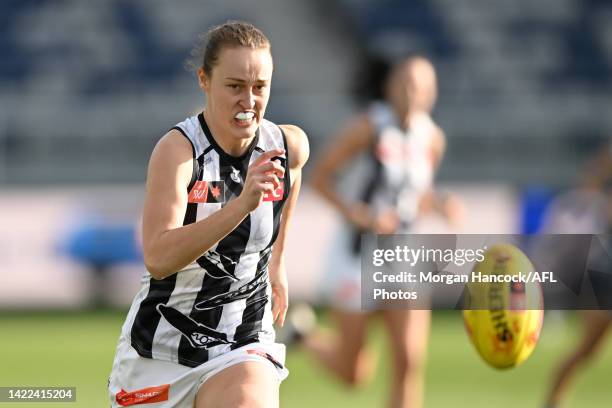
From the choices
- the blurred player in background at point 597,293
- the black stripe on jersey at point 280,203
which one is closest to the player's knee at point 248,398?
the black stripe on jersey at point 280,203

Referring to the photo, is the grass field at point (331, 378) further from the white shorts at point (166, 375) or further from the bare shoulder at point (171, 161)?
the bare shoulder at point (171, 161)

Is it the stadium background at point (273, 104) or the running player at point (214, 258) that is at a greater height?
the stadium background at point (273, 104)

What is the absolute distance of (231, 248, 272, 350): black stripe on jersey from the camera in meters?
4.43

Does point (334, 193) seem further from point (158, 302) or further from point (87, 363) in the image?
point (87, 363)

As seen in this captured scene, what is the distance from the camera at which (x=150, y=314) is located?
14.5 feet

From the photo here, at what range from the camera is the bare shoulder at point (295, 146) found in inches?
180

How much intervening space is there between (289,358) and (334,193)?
4.68 metres

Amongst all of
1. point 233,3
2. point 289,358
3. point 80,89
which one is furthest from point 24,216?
point 233,3

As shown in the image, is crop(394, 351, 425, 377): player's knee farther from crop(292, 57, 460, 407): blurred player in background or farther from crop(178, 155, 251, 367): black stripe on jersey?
crop(178, 155, 251, 367): black stripe on jersey

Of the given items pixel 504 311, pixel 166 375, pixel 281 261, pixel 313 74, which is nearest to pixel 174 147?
pixel 166 375

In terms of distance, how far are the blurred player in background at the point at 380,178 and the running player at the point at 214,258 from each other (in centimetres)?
277

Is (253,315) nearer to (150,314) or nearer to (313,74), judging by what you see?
(150,314)

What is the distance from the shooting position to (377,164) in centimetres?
746

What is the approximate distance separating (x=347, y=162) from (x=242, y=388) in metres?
3.61
